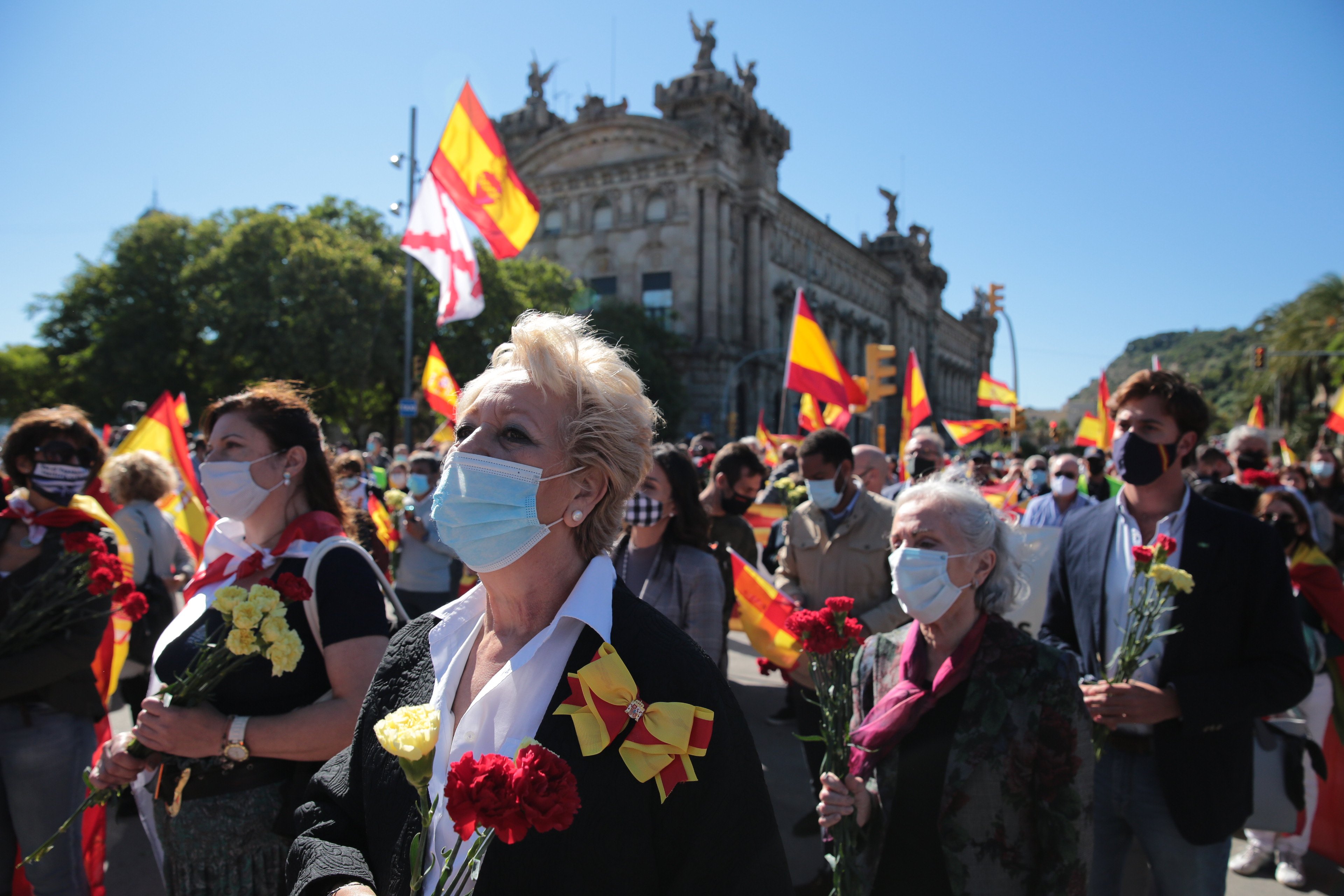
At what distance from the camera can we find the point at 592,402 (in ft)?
6.35

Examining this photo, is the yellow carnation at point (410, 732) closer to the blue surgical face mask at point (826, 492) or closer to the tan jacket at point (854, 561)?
the tan jacket at point (854, 561)

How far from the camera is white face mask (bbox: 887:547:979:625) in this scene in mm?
2666

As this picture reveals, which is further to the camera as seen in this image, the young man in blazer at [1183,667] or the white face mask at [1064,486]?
the white face mask at [1064,486]

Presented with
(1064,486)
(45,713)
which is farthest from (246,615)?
(1064,486)

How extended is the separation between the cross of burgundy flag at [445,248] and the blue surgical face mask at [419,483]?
1611 mm

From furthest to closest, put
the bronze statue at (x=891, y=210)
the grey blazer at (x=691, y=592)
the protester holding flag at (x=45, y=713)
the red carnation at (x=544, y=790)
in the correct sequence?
the bronze statue at (x=891, y=210) < the grey blazer at (x=691, y=592) < the protester holding flag at (x=45, y=713) < the red carnation at (x=544, y=790)

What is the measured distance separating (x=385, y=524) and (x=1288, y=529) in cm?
721

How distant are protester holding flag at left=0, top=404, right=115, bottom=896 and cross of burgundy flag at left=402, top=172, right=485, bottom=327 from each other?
4.98m

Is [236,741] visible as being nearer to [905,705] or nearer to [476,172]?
[905,705]

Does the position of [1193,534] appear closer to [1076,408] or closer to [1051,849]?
[1051,849]

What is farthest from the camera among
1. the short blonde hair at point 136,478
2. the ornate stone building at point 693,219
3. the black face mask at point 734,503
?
the ornate stone building at point 693,219

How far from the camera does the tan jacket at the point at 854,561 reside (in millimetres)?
4590

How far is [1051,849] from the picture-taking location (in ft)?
7.70

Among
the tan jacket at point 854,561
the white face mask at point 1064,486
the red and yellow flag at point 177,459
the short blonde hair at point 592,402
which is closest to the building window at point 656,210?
the white face mask at point 1064,486
